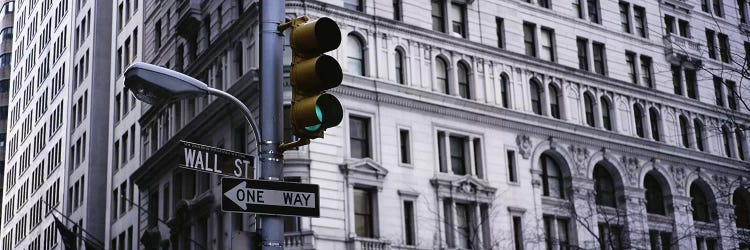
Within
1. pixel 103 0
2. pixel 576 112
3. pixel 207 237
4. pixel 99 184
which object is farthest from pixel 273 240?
pixel 103 0

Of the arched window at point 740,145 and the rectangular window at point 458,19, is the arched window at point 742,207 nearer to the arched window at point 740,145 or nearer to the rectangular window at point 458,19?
the arched window at point 740,145

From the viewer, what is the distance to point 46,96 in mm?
79188

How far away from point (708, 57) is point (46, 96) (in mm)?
48080

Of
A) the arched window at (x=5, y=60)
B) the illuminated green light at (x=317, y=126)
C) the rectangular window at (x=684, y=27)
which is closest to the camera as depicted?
the illuminated green light at (x=317, y=126)

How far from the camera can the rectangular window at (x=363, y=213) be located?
40.0 meters

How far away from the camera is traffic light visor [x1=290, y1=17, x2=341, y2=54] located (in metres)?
9.01

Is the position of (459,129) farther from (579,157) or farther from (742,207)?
(742,207)

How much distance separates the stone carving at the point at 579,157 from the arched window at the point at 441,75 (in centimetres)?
722

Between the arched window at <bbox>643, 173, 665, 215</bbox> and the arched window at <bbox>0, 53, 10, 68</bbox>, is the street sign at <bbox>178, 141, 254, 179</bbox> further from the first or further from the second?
the arched window at <bbox>0, 53, 10, 68</bbox>

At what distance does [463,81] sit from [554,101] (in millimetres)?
5699

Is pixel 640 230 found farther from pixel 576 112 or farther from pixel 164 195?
pixel 164 195

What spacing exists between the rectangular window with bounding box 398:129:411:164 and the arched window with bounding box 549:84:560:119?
8.91 meters

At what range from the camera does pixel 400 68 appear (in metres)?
43.4

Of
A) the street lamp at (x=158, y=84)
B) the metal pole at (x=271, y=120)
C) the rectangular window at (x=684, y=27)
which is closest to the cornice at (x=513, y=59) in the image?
the rectangular window at (x=684, y=27)
